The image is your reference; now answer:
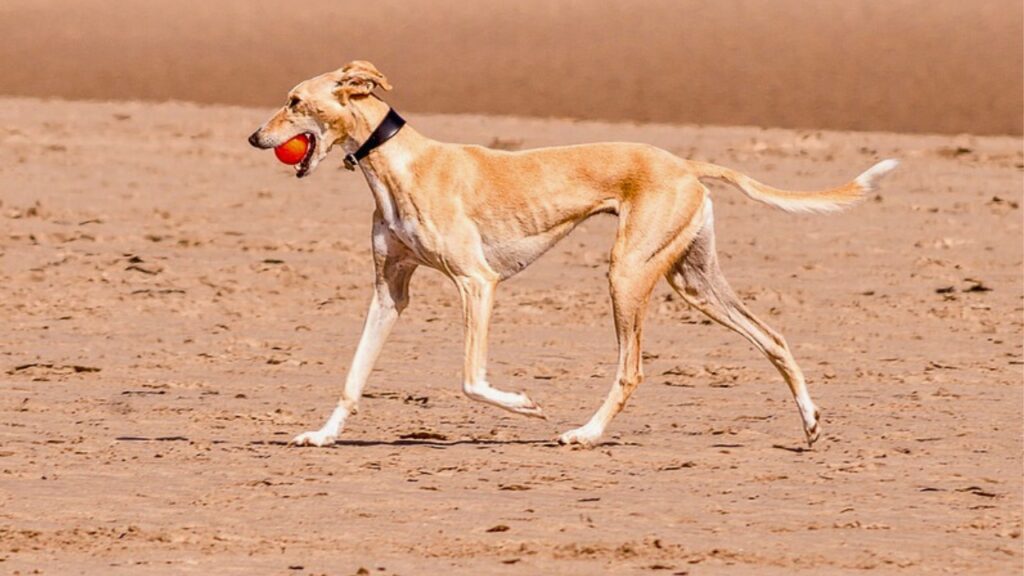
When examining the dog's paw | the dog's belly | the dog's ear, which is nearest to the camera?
the dog's ear

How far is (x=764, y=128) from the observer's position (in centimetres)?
2538

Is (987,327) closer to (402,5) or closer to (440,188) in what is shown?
(440,188)

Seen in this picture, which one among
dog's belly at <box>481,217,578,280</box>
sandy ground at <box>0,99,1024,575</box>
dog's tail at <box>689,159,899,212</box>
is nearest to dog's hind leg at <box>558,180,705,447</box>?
dog's tail at <box>689,159,899,212</box>

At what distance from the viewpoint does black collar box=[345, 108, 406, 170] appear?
392 inches

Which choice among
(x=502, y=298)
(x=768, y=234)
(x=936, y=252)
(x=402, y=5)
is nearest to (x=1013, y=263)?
(x=936, y=252)

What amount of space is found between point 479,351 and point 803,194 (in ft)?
5.46

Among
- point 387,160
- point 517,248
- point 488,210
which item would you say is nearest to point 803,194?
point 517,248

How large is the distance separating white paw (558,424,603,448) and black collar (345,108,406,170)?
1.48 m

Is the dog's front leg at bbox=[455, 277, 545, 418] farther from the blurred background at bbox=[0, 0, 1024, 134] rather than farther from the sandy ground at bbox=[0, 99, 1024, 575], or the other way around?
the blurred background at bbox=[0, 0, 1024, 134]

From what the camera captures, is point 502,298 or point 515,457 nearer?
point 515,457

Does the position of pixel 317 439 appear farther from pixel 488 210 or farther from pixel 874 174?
pixel 874 174

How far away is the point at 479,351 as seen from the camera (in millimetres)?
9820

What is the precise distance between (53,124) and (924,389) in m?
13.3

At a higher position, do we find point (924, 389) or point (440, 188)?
point (440, 188)
